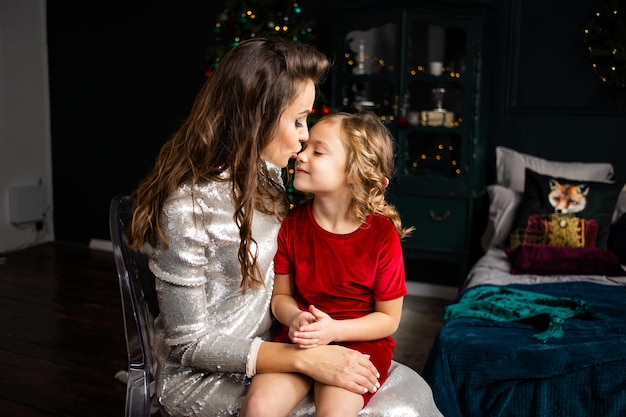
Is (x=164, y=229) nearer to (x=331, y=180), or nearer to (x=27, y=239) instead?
(x=331, y=180)

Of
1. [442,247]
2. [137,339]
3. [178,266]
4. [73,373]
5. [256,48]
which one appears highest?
[256,48]

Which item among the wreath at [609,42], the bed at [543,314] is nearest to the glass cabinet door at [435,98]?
the bed at [543,314]

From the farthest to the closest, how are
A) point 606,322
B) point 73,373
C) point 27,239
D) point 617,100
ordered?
point 27,239 → point 617,100 → point 73,373 → point 606,322

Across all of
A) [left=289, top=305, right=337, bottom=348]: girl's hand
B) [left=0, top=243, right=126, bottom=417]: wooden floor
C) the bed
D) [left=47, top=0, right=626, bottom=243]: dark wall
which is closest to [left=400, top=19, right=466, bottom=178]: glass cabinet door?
[left=47, top=0, right=626, bottom=243]: dark wall

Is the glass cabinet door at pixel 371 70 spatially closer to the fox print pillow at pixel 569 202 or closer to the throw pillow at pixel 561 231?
the fox print pillow at pixel 569 202

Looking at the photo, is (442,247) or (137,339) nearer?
(137,339)

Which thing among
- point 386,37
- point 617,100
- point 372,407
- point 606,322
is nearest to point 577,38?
point 617,100

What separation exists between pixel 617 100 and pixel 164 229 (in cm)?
347

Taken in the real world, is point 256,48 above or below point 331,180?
above

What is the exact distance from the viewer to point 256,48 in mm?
1324

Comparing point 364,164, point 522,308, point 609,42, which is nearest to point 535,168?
point 609,42

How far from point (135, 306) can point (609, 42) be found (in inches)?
135

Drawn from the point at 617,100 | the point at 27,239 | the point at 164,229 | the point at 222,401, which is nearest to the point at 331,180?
the point at 164,229

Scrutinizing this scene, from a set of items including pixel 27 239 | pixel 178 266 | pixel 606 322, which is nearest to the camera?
pixel 178 266
